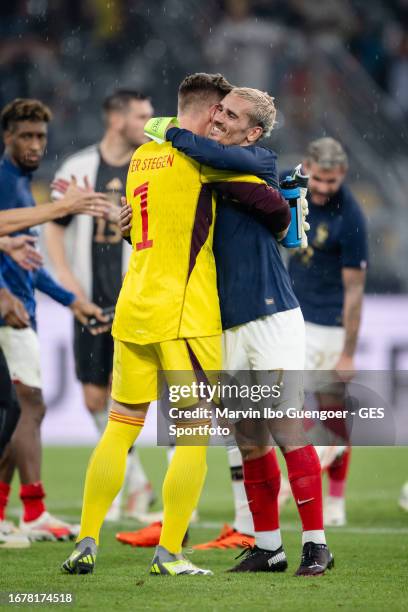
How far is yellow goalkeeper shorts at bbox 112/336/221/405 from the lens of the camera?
4.88 meters

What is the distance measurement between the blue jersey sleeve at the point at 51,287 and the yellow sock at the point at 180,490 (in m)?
2.22

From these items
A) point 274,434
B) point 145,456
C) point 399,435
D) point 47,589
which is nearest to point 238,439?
point 274,434

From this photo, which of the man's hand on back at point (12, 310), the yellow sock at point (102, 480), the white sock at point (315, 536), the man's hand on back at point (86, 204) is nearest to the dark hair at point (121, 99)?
the man's hand on back at point (12, 310)

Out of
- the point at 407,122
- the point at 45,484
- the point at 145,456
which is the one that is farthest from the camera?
the point at 407,122

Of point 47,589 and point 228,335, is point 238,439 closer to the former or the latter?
point 228,335

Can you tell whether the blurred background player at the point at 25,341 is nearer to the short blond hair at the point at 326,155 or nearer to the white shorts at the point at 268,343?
the short blond hair at the point at 326,155

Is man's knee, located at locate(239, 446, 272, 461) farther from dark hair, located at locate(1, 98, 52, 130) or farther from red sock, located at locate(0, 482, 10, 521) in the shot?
dark hair, located at locate(1, 98, 52, 130)

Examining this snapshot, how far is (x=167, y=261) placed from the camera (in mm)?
4859

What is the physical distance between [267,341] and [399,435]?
5807 mm

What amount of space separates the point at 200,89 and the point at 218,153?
14.9 inches

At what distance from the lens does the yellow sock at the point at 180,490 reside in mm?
4844

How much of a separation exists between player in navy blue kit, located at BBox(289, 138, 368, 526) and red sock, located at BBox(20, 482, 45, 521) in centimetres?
168

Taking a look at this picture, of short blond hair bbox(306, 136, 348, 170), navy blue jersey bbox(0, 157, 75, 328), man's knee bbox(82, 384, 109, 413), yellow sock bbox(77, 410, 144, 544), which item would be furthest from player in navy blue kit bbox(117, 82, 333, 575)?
man's knee bbox(82, 384, 109, 413)

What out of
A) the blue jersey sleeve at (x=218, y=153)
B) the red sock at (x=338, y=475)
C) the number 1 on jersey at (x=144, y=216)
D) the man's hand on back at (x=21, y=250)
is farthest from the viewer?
the red sock at (x=338, y=475)
